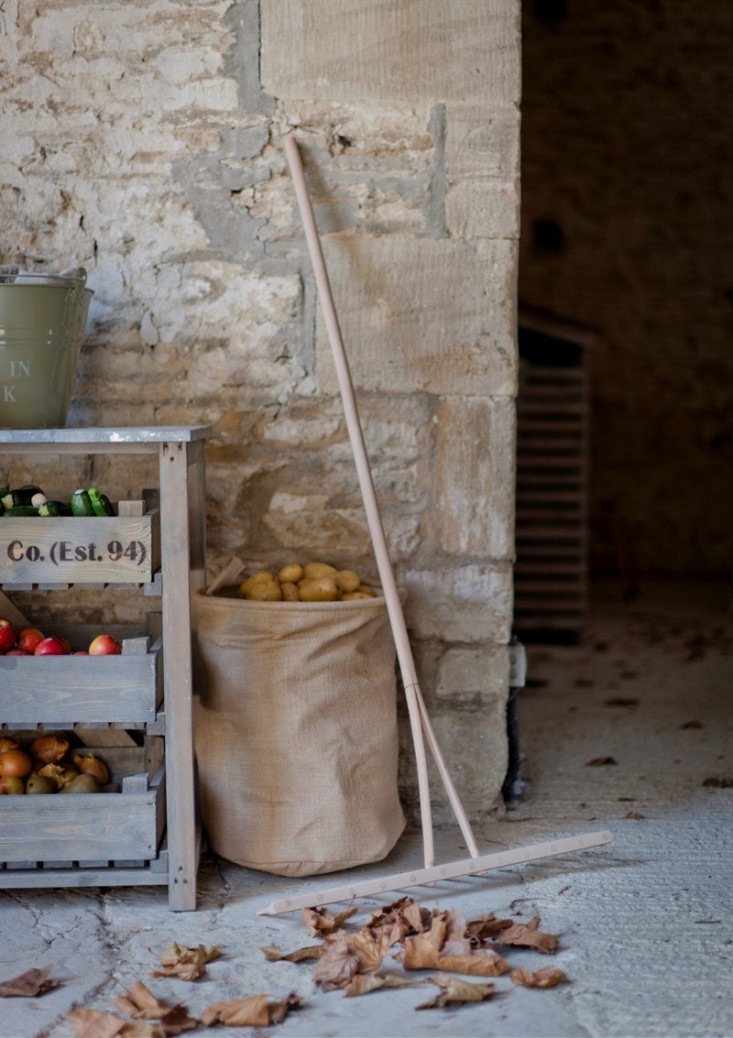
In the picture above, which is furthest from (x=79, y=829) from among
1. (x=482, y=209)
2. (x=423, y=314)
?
(x=482, y=209)

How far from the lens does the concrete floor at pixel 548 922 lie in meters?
1.89

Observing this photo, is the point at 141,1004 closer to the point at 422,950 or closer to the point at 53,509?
the point at 422,950

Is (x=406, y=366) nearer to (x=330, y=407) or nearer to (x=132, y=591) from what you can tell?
(x=330, y=407)

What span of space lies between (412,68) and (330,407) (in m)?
0.87

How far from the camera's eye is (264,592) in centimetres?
258

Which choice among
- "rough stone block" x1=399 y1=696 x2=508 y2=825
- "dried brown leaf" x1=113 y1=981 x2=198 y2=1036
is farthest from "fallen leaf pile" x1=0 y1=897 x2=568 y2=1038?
"rough stone block" x1=399 y1=696 x2=508 y2=825

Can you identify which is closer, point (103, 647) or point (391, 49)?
point (103, 647)

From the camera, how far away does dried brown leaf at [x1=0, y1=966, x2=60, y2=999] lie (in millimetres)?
1964

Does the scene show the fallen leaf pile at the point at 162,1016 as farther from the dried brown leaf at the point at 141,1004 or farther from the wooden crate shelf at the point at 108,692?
the wooden crate shelf at the point at 108,692

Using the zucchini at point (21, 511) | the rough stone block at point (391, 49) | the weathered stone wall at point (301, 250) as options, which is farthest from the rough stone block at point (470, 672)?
the rough stone block at point (391, 49)

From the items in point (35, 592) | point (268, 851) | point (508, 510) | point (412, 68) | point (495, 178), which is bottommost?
point (268, 851)

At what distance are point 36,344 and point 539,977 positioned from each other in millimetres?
1671

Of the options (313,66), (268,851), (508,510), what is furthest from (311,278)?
(268,851)

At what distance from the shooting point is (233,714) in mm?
2502
